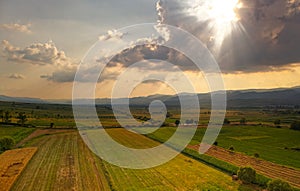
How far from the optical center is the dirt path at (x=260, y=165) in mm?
34972

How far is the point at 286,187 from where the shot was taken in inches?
1113

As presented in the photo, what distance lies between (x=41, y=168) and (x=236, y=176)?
22867mm

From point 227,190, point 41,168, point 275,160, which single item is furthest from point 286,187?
point 41,168

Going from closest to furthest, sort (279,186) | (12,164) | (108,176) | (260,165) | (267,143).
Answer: (279,186) → (108,176) → (12,164) → (260,165) → (267,143)

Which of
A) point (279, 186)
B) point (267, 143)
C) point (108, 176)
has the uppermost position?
point (267, 143)

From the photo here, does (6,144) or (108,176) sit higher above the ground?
(6,144)

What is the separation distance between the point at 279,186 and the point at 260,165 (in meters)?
12.7

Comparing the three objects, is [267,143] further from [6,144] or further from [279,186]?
[6,144]

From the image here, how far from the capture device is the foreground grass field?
30.8m

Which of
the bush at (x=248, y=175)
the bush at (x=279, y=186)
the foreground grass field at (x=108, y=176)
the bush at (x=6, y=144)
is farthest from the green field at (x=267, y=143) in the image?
the bush at (x=6, y=144)

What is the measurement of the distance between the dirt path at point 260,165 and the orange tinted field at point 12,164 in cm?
2637

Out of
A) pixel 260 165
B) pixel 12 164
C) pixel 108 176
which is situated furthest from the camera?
pixel 260 165

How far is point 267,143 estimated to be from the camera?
61.3 meters

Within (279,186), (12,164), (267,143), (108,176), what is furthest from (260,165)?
(12,164)
